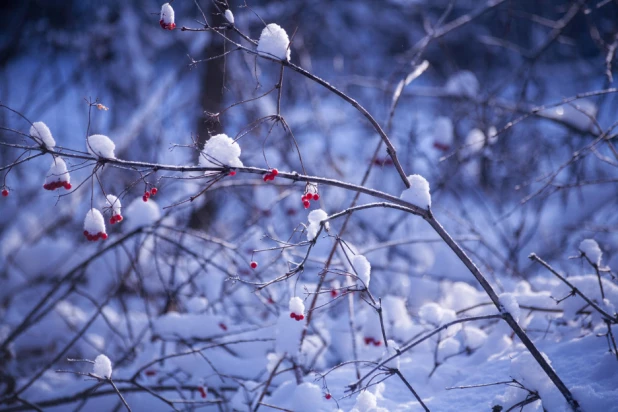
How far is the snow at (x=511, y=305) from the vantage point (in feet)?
5.04

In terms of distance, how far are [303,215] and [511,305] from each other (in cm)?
343

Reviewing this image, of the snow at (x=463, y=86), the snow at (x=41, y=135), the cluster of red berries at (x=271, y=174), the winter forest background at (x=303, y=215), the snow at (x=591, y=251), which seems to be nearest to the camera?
the snow at (x=41, y=135)

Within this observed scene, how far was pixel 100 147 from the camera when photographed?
130cm

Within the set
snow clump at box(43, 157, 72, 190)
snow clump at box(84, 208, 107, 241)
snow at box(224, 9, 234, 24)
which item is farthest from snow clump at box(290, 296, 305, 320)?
snow at box(224, 9, 234, 24)

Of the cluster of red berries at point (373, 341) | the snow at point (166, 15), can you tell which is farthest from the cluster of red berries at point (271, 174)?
the cluster of red berries at point (373, 341)

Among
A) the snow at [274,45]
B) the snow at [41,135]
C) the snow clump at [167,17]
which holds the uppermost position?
the snow clump at [167,17]

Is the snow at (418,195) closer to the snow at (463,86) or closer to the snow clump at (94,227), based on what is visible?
the snow clump at (94,227)

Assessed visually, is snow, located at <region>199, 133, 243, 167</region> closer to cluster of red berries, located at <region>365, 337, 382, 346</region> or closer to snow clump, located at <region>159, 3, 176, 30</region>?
snow clump, located at <region>159, 3, 176, 30</region>

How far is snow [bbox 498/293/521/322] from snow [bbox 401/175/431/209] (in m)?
0.45

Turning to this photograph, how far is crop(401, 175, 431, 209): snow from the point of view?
1479 millimetres

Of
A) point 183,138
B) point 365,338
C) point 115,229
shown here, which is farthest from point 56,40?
point 365,338

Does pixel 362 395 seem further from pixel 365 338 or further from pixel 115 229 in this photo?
pixel 115 229

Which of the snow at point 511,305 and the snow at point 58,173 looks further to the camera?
the snow at point 511,305

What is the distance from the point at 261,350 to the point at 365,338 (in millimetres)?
575
